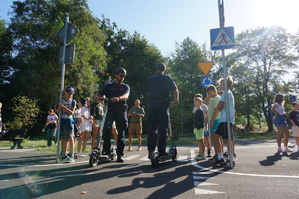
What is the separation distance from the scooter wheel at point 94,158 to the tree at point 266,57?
3402 cm

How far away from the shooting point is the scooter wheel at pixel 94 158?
16.8 feet

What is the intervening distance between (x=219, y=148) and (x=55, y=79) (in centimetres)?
2246

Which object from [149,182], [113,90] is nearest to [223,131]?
[149,182]

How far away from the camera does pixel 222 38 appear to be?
5441 mm

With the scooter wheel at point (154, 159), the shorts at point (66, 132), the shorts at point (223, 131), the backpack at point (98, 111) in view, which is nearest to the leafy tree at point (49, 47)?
the backpack at point (98, 111)

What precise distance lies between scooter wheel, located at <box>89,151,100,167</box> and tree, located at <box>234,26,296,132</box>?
112 feet

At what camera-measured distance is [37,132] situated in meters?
30.4

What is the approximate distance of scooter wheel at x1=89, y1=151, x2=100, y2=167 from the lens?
512 centimetres

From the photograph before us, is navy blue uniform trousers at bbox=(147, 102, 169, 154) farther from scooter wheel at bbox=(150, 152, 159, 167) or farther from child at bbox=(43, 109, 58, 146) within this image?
child at bbox=(43, 109, 58, 146)

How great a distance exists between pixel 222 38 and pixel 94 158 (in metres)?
3.81

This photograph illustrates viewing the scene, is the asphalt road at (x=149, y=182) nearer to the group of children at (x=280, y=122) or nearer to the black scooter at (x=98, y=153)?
the black scooter at (x=98, y=153)

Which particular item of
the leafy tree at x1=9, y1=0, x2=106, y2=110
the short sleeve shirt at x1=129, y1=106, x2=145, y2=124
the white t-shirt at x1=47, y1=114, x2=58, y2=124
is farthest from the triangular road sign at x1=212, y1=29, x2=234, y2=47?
the leafy tree at x1=9, y1=0, x2=106, y2=110

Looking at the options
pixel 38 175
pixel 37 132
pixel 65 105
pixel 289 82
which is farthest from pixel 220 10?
pixel 289 82

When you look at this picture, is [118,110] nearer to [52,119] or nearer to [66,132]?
[66,132]
